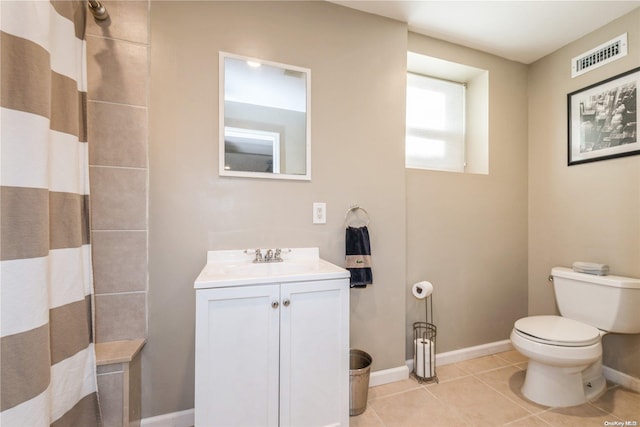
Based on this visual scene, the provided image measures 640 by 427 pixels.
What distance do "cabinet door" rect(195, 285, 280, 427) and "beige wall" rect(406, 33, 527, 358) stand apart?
47.0 inches

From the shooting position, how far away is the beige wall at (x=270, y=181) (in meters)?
1.41

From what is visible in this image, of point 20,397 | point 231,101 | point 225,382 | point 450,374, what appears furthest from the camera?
point 450,374

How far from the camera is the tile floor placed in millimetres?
1479

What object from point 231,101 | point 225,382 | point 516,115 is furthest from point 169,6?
point 516,115

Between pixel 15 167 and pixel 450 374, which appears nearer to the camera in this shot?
pixel 15 167

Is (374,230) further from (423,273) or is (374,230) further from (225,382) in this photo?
(225,382)

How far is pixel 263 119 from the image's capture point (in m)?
1.56

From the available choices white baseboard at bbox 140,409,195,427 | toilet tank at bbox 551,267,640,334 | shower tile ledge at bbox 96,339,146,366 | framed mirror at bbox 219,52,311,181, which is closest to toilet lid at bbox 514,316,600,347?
toilet tank at bbox 551,267,640,334

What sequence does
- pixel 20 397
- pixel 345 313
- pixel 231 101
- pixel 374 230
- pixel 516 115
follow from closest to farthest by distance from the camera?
pixel 20 397 < pixel 345 313 < pixel 231 101 < pixel 374 230 < pixel 516 115

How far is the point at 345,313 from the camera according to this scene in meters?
1.28

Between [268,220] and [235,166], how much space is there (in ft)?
1.19

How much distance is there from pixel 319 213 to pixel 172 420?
1371 millimetres

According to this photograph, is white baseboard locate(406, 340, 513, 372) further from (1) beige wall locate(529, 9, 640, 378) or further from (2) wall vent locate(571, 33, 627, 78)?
(2) wall vent locate(571, 33, 627, 78)

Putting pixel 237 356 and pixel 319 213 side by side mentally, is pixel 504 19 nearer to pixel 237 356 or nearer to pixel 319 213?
pixel 319 213
